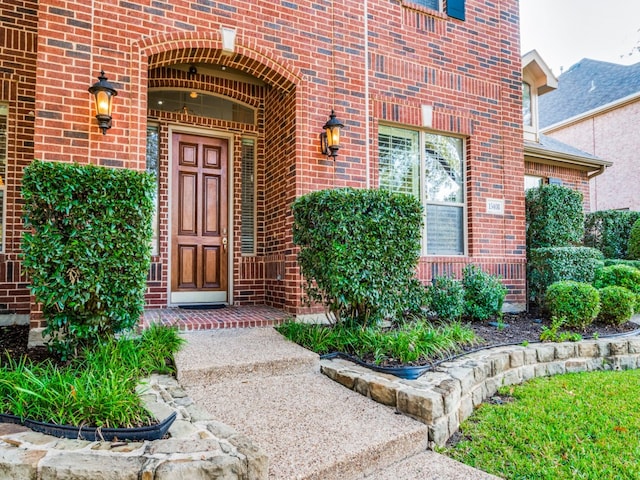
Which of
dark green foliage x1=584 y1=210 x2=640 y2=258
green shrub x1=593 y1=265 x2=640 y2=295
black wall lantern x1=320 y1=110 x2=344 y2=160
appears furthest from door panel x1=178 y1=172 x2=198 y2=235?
dark green foliage x1=584 y1=210 x2=640 y2=258

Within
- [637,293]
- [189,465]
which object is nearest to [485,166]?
[637,293]

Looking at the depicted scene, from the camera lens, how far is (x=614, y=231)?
9.30 metres

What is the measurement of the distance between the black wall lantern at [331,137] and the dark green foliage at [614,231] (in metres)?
7.34

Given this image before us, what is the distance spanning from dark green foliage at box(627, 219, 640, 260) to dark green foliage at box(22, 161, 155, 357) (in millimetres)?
9220

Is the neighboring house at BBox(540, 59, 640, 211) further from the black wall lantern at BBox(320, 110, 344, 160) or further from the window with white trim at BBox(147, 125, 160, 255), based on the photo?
the window with white trim at BBox(147, 125, 160, 255)

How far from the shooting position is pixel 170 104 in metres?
5.56

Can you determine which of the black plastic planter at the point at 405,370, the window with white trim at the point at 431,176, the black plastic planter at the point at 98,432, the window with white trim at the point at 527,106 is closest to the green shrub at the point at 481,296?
the window with white trim at the point at 431,176

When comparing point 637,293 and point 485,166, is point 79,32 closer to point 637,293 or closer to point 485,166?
point 485,166

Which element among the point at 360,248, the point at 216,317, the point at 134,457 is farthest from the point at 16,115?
the point at 134,457

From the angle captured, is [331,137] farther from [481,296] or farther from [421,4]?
[421,4]

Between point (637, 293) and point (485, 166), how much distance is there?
2604 millimetres

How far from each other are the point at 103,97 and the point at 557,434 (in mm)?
4420

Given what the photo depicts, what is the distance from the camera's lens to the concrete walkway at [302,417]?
2270 mm

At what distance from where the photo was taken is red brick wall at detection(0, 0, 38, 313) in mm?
4629
